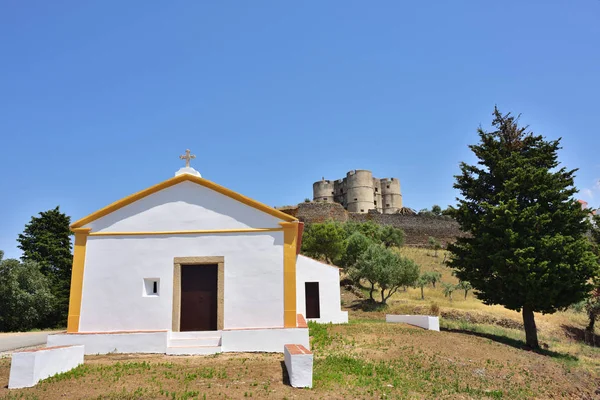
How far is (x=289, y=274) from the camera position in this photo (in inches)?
427

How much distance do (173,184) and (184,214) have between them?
2.89 feet

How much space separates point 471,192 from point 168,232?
10814mm

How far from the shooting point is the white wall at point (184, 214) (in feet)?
37.0

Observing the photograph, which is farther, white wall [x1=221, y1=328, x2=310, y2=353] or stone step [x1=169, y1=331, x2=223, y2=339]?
stone step [x1=169, y1=331, x2=223, y2=339]

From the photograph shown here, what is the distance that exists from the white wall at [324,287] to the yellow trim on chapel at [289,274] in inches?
295

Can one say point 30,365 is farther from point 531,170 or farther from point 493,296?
point 531,170

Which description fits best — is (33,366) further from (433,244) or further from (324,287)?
(433,244)

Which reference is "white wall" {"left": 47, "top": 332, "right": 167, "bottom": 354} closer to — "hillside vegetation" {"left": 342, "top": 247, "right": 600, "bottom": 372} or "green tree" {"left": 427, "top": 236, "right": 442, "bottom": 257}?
"hillside vegetation" {"left": 342, "top": 247, "right": 600, "bottom": 372}

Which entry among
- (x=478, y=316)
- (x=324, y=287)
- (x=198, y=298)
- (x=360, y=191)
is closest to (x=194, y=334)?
(x=198, y=298)

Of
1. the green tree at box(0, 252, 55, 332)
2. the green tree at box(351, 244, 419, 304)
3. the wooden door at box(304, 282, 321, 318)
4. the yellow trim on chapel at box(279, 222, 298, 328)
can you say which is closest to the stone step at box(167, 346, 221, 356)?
the yellow trim on chapel at box(279, 222, 298, 328)

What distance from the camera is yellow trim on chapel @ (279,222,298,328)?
10617 mm

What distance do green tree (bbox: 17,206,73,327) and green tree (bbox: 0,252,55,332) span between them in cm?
102

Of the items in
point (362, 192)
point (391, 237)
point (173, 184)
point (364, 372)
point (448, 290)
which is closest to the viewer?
point (364, 372)

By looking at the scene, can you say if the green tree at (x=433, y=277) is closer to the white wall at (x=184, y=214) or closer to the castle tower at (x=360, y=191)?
the white wall at (x=184, y=214)
